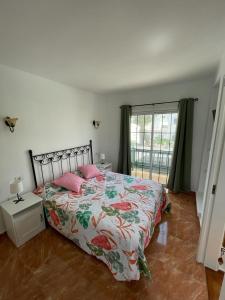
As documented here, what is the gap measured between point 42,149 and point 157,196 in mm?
2184

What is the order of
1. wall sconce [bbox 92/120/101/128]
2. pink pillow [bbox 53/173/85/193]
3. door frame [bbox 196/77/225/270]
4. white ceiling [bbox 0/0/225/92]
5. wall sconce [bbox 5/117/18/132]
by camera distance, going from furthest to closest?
wall sconce [bbox 92/120/101/128] → pink pillow [bbox 53/173/85/193] → wall sconce [bbox 5/117/18/132] → door frame [bbox 196/77/225/270] → white ceiling [bbox 0/0/225/92]

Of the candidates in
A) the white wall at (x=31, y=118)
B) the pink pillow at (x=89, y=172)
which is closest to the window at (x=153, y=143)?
the pink pillow at (x=89, y=172)

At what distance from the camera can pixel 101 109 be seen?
392 cm

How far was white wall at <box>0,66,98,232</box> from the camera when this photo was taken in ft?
6.68

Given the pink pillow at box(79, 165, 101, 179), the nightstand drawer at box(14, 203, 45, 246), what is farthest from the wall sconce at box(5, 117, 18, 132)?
the pink pillow at box(79, 165, 101, 179)

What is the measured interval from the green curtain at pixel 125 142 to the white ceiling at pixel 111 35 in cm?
144

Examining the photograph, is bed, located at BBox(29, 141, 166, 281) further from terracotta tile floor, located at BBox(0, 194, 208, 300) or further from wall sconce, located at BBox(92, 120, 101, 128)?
wall sconce, located at BBox(92, 120, 101, 128)

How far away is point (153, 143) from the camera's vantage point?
3.61m

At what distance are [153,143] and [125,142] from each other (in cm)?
74

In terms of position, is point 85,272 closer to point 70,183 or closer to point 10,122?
point 70,183

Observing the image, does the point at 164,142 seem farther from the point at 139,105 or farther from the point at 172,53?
the point at 172,53

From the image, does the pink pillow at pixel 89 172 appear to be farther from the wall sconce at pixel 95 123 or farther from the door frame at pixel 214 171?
the door frame at pixel 214 171

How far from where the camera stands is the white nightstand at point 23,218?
1.86 meters

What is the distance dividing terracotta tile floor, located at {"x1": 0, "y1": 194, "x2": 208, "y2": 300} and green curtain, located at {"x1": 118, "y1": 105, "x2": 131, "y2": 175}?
2.02 m
